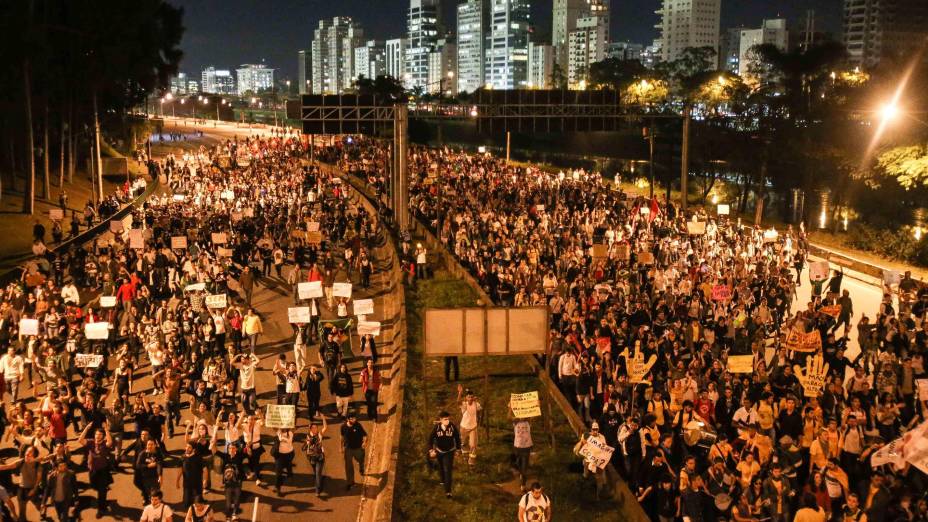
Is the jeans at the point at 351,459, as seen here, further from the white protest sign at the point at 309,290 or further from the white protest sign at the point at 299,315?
the white protest sign at the point at 309,290

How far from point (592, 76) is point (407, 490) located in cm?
12274

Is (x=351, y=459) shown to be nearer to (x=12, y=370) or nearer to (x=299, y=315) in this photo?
(x=299, y=315)

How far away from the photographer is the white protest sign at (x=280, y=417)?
14125 mm

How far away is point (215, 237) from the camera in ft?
89.0

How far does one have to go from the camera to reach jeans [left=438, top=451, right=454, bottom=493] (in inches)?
538

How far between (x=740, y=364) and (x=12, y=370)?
13688 millimetres

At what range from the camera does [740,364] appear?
15359mm

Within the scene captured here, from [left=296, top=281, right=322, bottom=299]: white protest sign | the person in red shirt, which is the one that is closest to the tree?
[left=296, top=281, right=322, bottom=299]: white protest sign

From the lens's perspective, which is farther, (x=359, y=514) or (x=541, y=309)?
(x=541, y=309)

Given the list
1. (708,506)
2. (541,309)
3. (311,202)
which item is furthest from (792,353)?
(311,202)

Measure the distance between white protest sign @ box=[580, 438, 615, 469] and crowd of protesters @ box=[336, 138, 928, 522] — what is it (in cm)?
10

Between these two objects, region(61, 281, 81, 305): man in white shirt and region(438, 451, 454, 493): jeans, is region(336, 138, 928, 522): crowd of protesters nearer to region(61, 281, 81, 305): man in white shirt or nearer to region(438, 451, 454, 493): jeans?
region(438, 451, 454, 493): jeans

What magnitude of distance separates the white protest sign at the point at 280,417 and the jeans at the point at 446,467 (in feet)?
8.05

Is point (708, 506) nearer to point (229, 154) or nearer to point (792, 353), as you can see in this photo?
point (792, 353)
